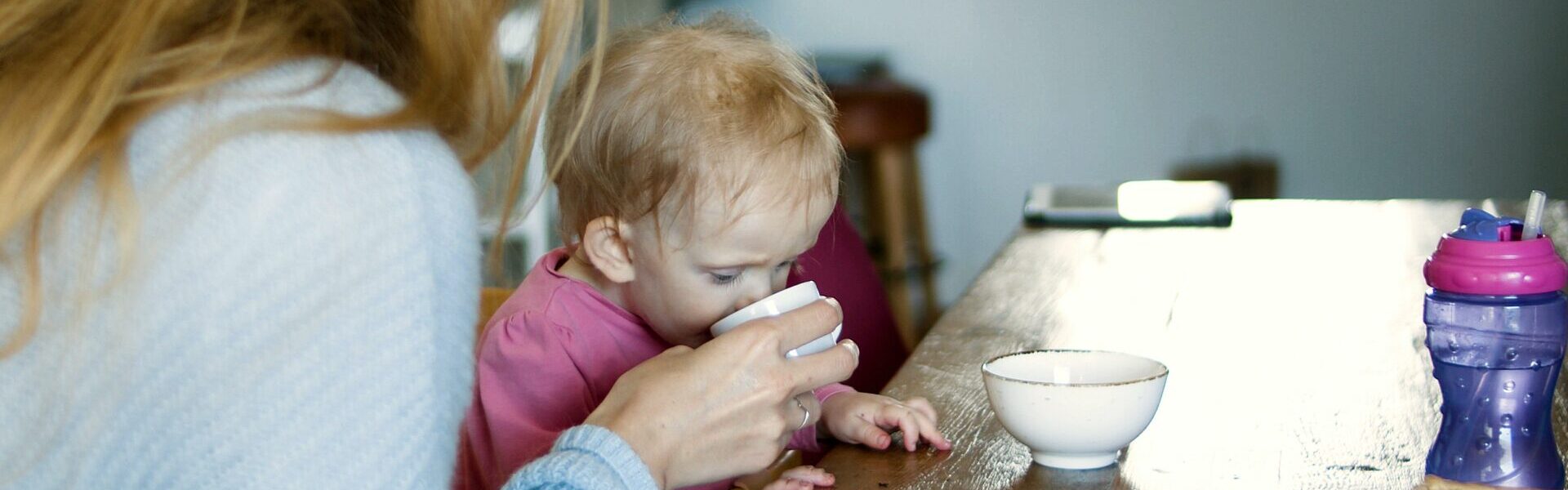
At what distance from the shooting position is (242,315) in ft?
2.03

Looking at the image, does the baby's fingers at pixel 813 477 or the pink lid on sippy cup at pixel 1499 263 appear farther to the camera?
the baby's fingers at pixel 813 477

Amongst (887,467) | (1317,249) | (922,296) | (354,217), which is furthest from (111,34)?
(922,296)

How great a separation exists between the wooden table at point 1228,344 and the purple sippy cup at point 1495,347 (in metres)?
0.05

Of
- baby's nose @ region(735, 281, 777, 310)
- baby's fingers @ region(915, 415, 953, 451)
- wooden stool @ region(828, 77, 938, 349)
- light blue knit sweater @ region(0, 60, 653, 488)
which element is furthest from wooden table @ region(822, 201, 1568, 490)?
wooden stool @ region(828, 77, 938, 349)

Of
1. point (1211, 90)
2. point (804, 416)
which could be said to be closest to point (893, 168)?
point (1211, 90)

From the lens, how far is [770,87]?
1163mm

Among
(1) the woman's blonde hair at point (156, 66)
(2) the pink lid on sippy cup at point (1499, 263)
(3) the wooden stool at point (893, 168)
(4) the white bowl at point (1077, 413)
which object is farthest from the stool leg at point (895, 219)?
(1) the woman's blonde hair at point (156, 66)

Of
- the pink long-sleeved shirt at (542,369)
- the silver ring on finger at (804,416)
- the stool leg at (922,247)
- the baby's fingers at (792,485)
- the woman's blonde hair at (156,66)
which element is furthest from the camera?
the stool leg at (922,247)

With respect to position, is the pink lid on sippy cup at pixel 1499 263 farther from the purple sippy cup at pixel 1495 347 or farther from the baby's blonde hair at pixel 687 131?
the baby's blonde hair at pixel 687 131

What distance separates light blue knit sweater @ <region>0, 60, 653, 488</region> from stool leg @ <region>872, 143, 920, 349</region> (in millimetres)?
3199

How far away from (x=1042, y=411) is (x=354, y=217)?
45 centimetres

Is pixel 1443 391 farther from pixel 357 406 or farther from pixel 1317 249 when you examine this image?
pixel 1317 249

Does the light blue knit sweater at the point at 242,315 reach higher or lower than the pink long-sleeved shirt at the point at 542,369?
higher

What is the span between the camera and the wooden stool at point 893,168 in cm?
375
